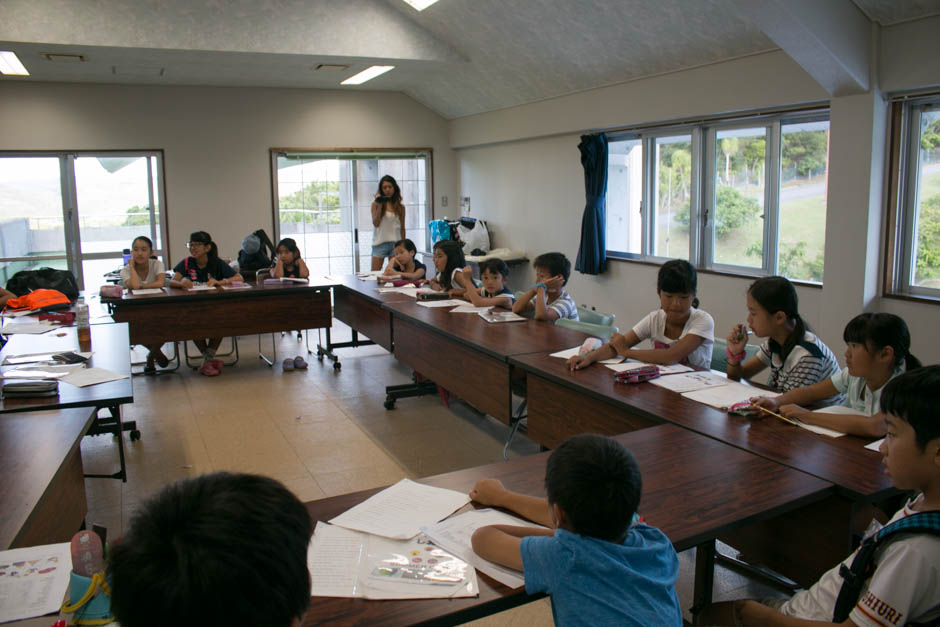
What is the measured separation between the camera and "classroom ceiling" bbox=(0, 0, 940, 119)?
5.54 metres

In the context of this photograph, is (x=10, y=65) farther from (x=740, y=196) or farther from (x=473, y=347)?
(x=740, y=196)

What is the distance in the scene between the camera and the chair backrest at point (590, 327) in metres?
4.04

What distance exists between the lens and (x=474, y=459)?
4234 mm

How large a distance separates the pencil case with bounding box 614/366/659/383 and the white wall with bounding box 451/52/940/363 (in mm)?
2281

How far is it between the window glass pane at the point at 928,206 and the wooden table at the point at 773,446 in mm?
2616

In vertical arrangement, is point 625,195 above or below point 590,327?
above

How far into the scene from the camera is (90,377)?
3.32 m

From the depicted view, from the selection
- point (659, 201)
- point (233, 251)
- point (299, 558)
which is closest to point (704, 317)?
point (299, 558)

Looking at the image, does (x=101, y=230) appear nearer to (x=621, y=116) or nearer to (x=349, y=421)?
(x=349, y=421)

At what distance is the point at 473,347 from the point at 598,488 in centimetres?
256

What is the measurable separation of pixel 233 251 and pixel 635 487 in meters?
8.14

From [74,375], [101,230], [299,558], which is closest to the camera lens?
[299,558]

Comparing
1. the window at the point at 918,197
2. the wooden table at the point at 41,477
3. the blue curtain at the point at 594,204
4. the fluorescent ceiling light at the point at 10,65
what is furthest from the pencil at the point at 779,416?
the fluorescent ceiling light at the point at 10,65

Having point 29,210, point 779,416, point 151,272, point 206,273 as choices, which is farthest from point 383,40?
point 779,416
